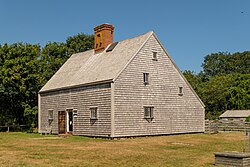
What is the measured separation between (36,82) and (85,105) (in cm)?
→ 1518

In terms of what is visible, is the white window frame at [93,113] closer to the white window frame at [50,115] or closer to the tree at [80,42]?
the white window frame at [50,115]

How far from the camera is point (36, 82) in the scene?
4444cm

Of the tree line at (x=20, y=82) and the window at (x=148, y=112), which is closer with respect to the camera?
the window at (x=148, y=112)

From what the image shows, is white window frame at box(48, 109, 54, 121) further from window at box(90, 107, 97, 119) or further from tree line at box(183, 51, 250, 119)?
tree line at box(183, 51, 250, 119)

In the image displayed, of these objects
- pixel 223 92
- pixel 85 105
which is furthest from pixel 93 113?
pixel 223 92

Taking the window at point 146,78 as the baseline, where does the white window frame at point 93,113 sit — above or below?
below

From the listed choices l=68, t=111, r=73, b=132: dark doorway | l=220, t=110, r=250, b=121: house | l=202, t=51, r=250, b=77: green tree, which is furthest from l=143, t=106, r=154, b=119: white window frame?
l=202, t=51, r=250, b=77: green tree

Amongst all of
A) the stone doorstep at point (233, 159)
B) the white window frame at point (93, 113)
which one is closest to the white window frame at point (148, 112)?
the white window frame at point (93, 113)

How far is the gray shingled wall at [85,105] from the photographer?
2897cm

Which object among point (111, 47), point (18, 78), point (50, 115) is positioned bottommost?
point (50, 115)

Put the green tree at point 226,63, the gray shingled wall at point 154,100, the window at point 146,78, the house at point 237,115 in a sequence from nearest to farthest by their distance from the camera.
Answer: the gray shingled wall at point 154,100 → the window at point 146,78 → the house at point 237,115 → the green tree at point 226,63

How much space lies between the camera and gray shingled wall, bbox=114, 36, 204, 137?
2908cm

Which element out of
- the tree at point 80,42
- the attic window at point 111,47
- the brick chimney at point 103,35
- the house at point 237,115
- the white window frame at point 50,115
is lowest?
the house at point 237,115

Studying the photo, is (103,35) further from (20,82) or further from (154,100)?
(20,82)
